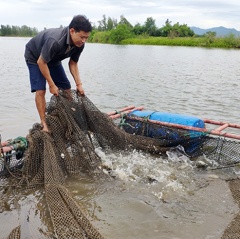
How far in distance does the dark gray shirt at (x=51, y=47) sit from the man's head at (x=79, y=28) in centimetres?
9

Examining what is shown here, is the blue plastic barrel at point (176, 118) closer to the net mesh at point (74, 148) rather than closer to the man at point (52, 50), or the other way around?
the net mesh at point (74, 148)

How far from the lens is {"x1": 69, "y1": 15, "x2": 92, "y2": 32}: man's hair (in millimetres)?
4172

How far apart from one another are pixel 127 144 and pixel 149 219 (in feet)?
5.89

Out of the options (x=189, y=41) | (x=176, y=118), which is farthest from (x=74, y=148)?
(x=189, y=41)

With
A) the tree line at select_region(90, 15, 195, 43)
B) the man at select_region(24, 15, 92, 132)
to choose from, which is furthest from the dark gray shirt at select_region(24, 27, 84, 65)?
the tree line at select_region(90, 15, 195, 43)

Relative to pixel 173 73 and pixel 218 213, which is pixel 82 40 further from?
pixel 173 73

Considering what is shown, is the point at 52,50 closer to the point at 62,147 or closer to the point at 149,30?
the point at 62,147

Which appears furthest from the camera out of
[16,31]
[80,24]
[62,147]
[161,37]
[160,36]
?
[16,31]

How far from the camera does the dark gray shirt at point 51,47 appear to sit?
14.0 feet

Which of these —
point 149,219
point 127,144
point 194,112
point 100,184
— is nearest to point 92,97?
point 194,112

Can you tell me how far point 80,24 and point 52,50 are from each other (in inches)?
21.3

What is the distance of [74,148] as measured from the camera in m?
4.64

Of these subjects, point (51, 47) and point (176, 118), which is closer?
point (51, 47)

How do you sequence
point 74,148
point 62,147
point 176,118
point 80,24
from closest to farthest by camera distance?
1. point 80,24
2. point 62,147
3. point 74,148
4. point 176,118
